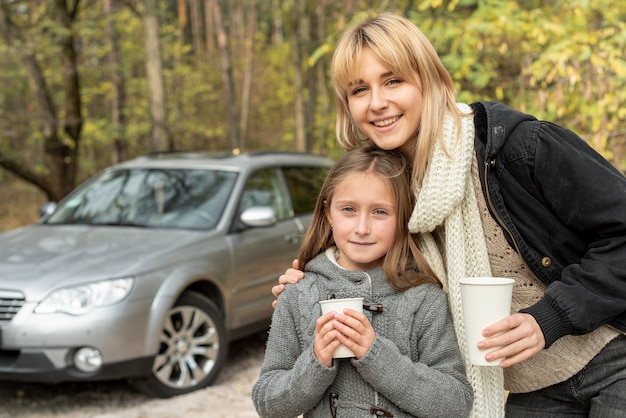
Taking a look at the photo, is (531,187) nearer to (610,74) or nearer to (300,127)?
(610,74)

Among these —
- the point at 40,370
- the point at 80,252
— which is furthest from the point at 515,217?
the point at 80,252

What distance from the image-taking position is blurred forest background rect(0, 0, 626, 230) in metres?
6.12

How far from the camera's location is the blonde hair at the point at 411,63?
2.03m

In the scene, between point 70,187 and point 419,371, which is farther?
point 70,187

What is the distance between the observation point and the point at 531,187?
1.92 m

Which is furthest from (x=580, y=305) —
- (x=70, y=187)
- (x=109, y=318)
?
(x=70, y=187)

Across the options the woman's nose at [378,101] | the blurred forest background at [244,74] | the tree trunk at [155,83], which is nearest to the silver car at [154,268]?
the blurred forest background at [244,74]

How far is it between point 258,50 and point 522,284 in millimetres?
26920

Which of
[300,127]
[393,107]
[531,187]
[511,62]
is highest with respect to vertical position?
[393,107]

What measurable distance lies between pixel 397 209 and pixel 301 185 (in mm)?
4966

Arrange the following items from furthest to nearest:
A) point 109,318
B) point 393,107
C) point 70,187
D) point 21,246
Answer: point 70,187, point 21,246, point 109,318, point 393,107

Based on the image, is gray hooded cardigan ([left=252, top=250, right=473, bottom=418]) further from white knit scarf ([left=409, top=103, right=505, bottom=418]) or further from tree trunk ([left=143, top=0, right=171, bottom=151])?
tree trunk ([left=143, top=0, right=171, bottom=151])

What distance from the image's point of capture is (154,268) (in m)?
5.16

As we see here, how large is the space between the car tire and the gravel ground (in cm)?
10
